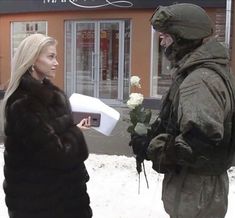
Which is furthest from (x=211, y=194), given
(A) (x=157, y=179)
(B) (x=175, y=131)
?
(A) (x=157, y=179)

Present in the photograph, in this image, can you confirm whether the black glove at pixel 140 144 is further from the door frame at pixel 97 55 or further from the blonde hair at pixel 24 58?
the door frame at pixel 97 55

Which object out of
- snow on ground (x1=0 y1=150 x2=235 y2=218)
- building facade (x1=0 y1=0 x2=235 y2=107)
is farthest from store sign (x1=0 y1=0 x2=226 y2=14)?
snow on ground (x1=0 y1=150 x2=235 y2=218)

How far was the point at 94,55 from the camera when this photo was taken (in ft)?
49.4

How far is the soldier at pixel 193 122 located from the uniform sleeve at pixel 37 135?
0.49m

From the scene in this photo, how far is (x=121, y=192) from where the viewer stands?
5.62 metres

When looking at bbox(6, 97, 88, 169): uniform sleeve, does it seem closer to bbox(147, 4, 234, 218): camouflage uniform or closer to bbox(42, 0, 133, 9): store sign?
bbox(147, 4, 234, 218): camouflage uniform

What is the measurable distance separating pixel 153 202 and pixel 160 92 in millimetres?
9084

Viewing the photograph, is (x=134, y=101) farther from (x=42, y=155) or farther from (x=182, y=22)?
(x=182, y=22)

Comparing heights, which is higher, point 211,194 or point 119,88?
point 211,194

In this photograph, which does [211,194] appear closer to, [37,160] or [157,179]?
[37,160]

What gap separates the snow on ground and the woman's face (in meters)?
2.22

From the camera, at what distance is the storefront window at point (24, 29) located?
15723 mm

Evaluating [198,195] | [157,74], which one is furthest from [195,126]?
[157,74]

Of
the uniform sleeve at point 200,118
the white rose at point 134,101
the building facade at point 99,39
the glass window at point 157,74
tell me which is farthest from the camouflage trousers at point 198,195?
the glass window at point 157,74
